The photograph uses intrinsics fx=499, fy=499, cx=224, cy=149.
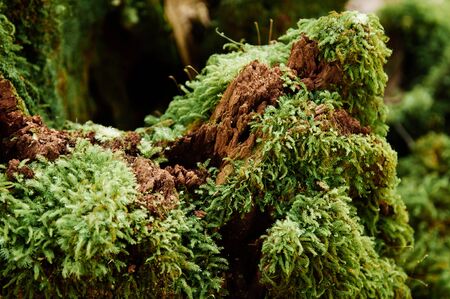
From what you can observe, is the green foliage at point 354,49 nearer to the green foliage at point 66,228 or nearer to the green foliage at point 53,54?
the green foliage at point 66,228

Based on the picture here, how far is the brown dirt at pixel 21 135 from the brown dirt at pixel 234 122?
1.80 feet

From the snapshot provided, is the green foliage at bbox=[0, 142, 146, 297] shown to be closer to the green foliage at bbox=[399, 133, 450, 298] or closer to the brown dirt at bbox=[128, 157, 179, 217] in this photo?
the brown dirt at bbox=[128, 157, 179, 217]

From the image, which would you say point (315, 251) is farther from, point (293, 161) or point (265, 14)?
point (265, 14)

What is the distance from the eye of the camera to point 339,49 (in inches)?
89.8

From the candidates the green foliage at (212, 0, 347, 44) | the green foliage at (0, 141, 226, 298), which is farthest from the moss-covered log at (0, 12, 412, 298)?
the green foliage at (212, 0, 347, 44)

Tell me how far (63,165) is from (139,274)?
1.81ft

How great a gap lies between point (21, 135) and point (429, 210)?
3384 mm

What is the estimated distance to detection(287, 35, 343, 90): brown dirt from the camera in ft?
7.77

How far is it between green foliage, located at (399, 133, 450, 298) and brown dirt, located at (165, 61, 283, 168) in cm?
153

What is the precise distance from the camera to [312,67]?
242 cm

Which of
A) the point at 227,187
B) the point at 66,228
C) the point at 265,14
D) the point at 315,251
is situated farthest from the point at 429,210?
the point at 66,228

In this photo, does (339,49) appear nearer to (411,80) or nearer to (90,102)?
(90,102)

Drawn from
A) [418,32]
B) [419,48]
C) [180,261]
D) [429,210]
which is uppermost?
[418,32]

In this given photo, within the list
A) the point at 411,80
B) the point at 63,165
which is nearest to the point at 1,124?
the point at 63,165
